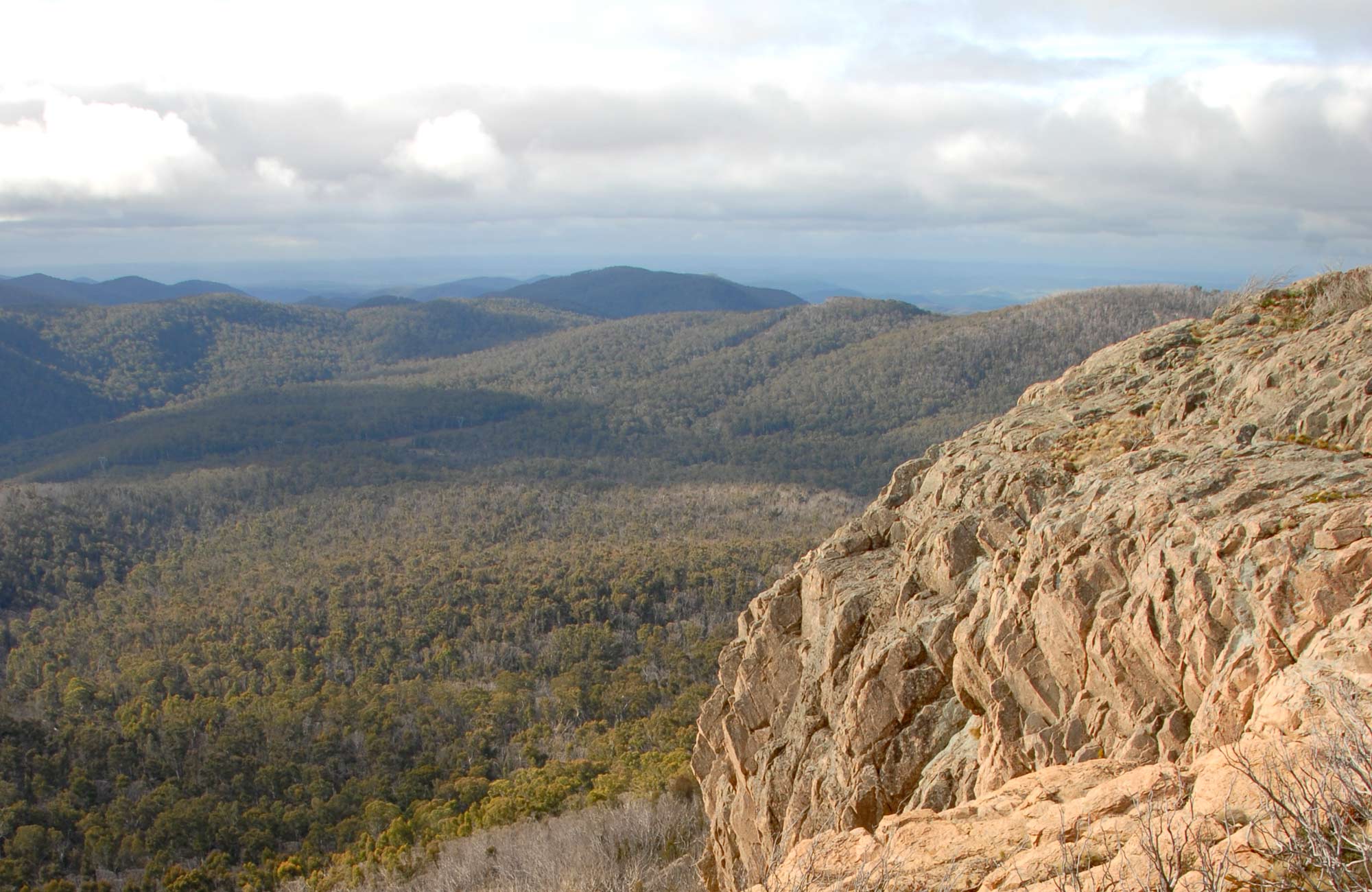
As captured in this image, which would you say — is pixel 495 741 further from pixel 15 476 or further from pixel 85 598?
pixel 15 476

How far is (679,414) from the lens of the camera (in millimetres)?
174750

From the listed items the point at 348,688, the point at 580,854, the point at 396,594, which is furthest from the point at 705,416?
the point at 580,854

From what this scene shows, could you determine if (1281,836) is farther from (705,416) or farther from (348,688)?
(705,416)

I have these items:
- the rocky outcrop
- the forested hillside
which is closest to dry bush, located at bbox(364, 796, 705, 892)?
the forested hillside

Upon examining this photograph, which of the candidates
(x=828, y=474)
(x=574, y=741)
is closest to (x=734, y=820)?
(x=574, y=741)

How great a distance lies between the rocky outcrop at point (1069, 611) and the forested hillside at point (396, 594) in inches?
831

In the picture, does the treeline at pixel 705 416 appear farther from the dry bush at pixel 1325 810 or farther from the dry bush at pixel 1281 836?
the dry bush at pixel 1325 810

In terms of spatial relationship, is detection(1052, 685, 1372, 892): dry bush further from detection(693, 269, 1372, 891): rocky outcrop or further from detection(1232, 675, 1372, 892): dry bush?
detection(693, 269, 1372, 891): rocky outcrop

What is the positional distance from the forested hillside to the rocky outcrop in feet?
69.2

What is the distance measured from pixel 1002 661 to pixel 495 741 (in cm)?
4899

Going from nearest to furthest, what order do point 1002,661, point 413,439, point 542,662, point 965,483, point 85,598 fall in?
point 1002,661, point 965,483, point 542,662, point 85,598, point 413,439

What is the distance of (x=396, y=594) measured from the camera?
79312mm

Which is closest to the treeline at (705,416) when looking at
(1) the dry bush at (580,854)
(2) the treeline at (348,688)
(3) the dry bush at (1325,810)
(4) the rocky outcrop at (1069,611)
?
(2) the treeline at (348,688)

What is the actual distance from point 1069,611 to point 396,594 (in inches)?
2976
